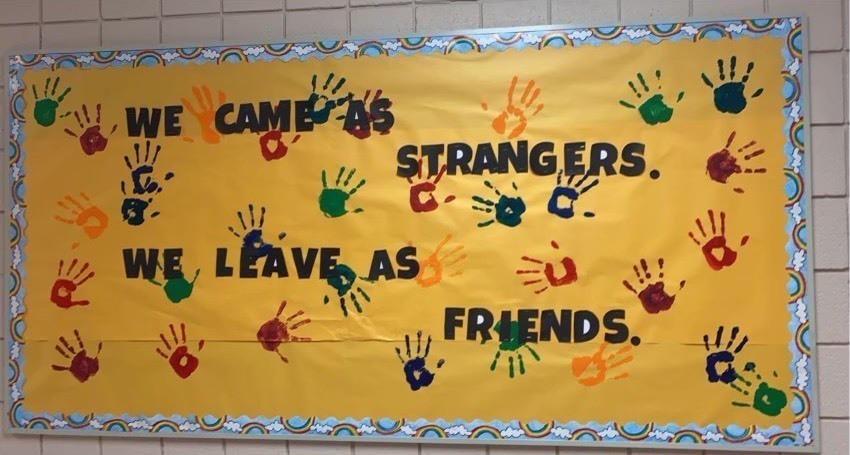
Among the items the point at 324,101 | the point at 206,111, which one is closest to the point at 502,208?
the point at 324,101

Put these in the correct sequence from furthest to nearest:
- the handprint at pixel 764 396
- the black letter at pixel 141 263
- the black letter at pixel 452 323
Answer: the black letter at pixel 141 263, the black letter at pixel 452 323, the handprint at pixel 764 396

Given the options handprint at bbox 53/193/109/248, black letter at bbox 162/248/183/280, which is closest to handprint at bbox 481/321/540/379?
black letter at bbox 162/248/183/280

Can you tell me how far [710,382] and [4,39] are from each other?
6.12 feet

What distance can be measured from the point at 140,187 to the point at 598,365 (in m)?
1.14

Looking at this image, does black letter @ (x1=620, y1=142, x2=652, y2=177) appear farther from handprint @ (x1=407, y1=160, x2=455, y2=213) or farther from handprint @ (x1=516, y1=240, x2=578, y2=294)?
handprint @ (x1=407, y1=160, x2=455, y2=213)

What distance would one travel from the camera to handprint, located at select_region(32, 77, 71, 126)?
196 centimetres

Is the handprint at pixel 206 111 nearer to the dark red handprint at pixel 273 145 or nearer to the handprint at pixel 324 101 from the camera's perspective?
the dark red handprint at pixel 273 145

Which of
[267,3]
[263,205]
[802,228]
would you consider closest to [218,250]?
[263,205]

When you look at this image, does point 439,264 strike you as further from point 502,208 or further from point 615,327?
point 615,327

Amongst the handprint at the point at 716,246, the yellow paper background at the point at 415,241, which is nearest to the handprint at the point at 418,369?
the yellow paper background at the point at 415,241

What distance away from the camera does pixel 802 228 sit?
1.71 meters

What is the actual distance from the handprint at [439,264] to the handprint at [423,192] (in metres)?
0.08

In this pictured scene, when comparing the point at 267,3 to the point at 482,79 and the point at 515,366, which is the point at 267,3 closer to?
the point at 482,79

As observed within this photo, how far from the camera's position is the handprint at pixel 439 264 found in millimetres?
1809
